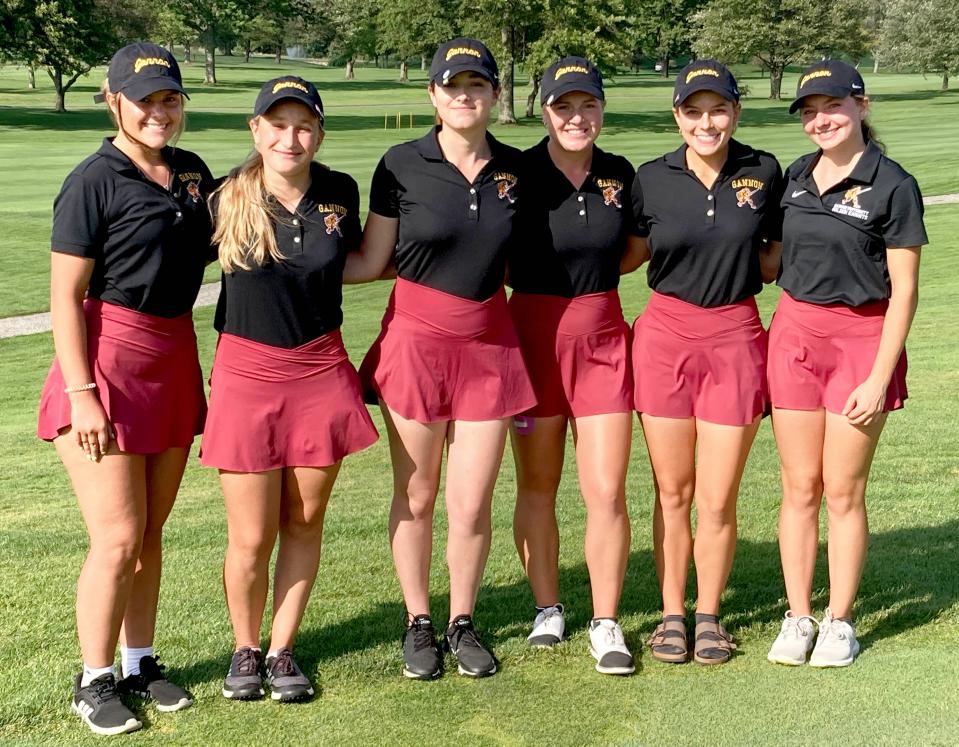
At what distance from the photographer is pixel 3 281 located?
16781 millimetres

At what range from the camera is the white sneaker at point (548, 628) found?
→ 4941mm

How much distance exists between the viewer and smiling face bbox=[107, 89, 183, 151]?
409 centimetres

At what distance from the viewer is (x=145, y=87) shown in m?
4.07

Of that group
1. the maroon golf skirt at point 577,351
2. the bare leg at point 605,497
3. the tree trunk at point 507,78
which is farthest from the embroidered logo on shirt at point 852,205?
the tree trunk at point 507,78

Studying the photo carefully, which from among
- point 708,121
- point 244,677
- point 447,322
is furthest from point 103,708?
point 708,121

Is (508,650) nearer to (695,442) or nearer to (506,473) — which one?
(695,442)

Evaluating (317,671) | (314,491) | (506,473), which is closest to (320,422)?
(314,491)

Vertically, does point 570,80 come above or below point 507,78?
above

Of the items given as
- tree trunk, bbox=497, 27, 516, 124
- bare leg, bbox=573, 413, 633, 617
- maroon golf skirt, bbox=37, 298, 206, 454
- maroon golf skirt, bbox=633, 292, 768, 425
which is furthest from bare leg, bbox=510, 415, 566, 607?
tree trunk, bbox=497, 27, 516, 124

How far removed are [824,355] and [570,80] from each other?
56.7 inches

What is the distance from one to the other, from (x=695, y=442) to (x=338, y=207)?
175 cm

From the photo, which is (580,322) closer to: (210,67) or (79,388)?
(79,388)

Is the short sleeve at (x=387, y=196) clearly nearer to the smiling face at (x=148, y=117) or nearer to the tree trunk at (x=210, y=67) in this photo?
the smiling face at (x=148, y=117)

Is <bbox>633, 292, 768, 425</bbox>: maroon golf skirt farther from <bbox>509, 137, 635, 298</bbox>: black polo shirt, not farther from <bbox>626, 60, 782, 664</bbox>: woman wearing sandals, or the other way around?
<bbox>509, 137, 635, 298</bbox>: black polo shirt
